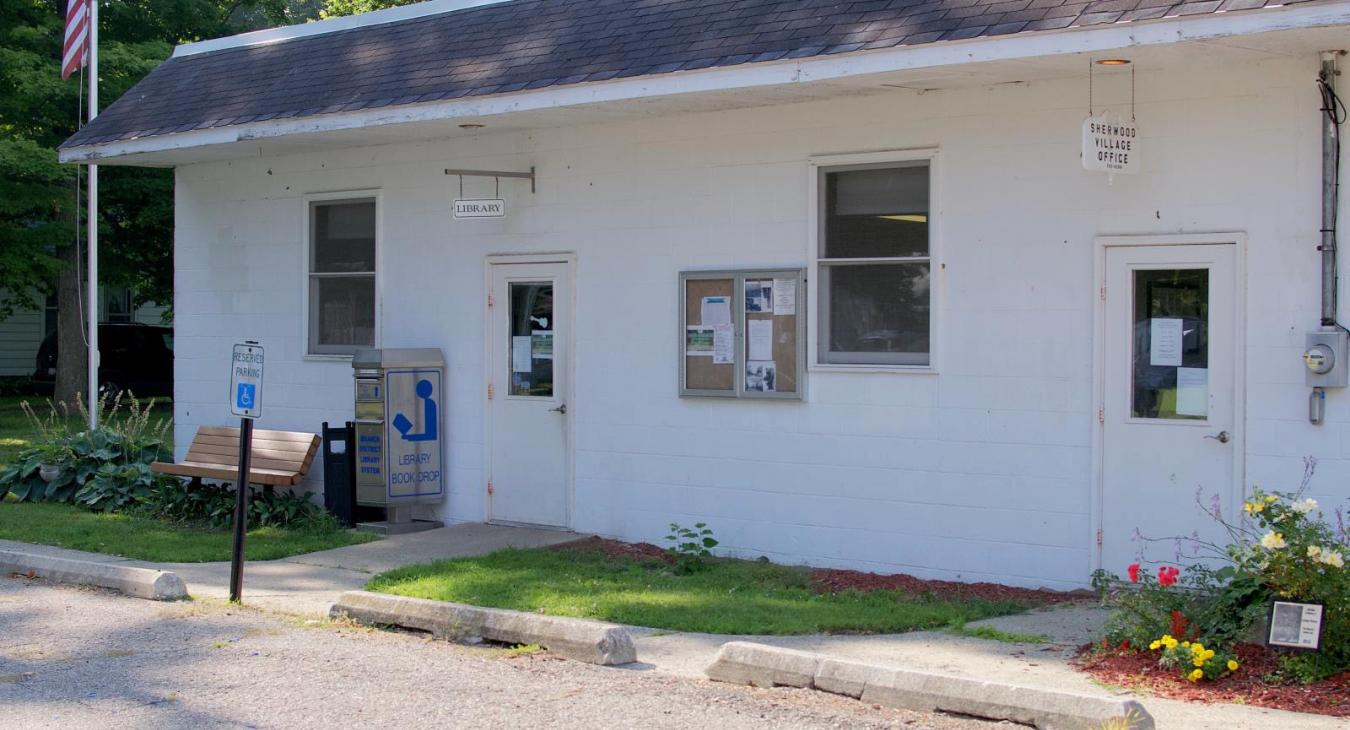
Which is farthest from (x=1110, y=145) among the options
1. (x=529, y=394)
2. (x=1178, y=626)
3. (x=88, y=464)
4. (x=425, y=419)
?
(x=88, y=464)

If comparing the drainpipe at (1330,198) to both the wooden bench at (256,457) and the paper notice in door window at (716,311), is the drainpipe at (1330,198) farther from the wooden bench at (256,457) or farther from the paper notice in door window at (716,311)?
the wooden bench at (256,457)

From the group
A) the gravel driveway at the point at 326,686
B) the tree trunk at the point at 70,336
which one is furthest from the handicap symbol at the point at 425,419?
the tree trunk at the point at 70,336

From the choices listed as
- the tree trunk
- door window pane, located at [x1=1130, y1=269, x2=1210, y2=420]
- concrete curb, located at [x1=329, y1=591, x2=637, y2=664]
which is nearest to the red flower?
door window pane, located at [x1=1130, y1=269, x2=1210, y2=420]

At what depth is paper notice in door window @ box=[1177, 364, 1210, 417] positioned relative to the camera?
8.86 meters

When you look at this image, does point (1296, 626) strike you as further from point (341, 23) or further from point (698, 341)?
point (341, 23)

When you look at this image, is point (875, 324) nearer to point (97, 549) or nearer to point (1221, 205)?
point (1221, 205)

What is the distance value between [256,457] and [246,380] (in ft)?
15.0

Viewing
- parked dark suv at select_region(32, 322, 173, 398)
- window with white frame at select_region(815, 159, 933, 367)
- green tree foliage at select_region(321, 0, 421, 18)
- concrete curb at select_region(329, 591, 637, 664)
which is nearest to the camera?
concrete curb at select_region(329, 591, 637, 664)

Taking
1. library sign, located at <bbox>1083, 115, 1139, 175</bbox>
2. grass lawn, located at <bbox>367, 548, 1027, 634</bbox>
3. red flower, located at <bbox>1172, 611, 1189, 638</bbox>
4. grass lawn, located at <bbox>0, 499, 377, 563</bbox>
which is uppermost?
library sign, located at <bbox>1083, 115, 1139, 175</bbox>

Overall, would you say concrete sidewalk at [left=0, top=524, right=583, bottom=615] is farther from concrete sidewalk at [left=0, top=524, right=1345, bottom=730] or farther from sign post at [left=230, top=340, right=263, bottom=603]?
sign post at [left=230, top=340, right=263, bottom=603]

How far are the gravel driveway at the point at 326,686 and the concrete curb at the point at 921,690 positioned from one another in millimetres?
88

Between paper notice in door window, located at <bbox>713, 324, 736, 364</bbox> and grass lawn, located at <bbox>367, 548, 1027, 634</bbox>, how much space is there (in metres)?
1.59

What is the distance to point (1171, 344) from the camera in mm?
9000

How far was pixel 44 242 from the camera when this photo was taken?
22.3 m
